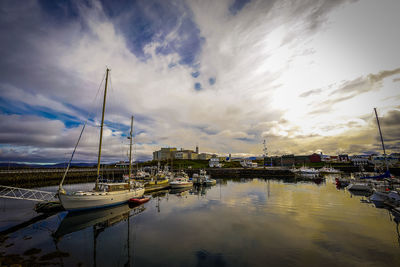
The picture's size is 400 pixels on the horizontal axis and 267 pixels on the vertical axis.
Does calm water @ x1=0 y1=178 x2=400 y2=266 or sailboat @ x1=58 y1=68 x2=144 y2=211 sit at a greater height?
sailboat @ x1=58 y1=68 x2=144 y2=211

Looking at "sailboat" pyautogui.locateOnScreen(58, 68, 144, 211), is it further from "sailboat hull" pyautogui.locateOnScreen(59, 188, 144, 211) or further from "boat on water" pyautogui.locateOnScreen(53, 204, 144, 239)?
"boat on water" pyautogui.locateOnScreen(53, 204, 144, 239)

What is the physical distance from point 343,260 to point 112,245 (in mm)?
A: 19698

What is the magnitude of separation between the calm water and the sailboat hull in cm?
128

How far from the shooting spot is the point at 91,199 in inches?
968

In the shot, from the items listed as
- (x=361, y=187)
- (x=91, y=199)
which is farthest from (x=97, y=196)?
(x=361, y=187)

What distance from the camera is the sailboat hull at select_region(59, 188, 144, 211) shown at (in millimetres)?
22828

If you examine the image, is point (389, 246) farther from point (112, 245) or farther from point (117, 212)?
point (117, 212)

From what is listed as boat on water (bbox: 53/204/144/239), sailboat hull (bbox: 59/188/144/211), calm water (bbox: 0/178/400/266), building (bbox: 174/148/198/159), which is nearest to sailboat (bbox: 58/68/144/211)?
sailboat hull (bbox: 59/188/144/211)

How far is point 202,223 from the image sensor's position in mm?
20750

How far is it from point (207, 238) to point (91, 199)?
19134mm

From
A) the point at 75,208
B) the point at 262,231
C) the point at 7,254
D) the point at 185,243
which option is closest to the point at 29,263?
the point at 7,254

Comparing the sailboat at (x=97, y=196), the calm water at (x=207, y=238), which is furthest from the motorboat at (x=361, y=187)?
the sailboat at (x=97, y=196)

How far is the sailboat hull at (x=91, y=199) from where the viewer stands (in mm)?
22828

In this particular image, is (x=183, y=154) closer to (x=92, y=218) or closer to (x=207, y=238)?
(x=92, y=218)
